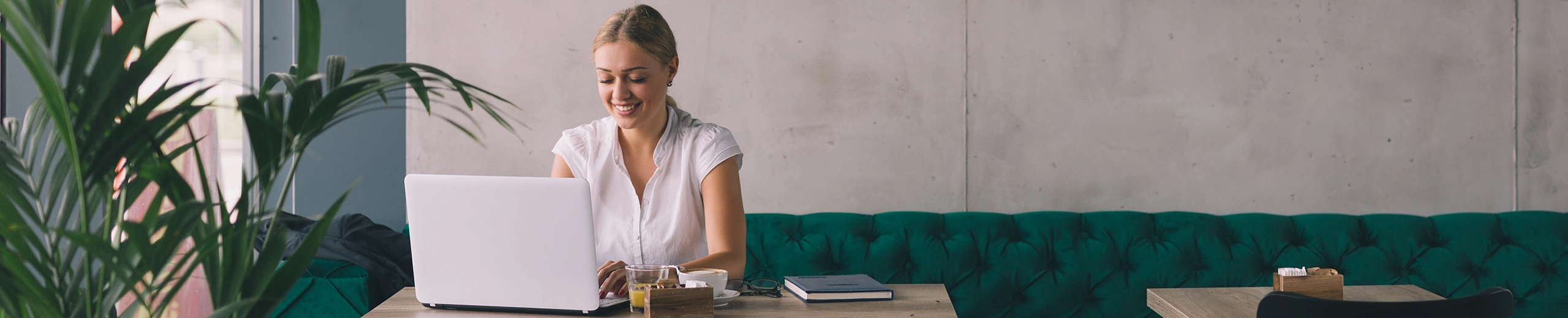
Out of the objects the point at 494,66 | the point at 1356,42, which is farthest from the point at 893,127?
the point at 1356,42

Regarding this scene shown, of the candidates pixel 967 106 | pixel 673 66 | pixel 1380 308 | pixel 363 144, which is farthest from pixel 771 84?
pixel 1380 308

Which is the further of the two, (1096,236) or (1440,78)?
(1440,78)

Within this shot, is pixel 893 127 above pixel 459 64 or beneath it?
beneath

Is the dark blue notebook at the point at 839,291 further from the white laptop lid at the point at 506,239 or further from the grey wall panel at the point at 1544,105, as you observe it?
the grey wall panel at the point at 1544,105

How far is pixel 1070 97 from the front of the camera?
276 cm

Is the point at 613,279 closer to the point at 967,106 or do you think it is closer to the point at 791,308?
the point at 791,308

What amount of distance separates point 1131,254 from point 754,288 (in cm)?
133

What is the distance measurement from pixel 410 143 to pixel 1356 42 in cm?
276

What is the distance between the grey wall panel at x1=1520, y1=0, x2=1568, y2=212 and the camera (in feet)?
9.08

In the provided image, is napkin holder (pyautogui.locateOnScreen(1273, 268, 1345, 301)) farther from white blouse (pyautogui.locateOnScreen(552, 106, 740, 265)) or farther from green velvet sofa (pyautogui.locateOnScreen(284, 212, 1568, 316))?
white blouse (pyautogui.locateOnScreen(552, 106, 740, 265))

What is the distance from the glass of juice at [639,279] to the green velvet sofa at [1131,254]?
1.08 meters

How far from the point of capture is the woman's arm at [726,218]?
1763 millimetres

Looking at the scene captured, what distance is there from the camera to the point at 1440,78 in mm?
2785

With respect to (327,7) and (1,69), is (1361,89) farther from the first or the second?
(1,69)
